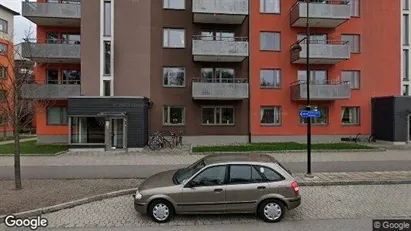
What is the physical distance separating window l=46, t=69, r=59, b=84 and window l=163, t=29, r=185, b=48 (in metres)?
8.83

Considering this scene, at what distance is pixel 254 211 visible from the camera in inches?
256

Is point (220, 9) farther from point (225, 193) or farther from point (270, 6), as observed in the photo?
point (225, 193)

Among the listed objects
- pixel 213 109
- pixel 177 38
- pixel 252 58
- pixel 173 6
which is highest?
pixel 173 6

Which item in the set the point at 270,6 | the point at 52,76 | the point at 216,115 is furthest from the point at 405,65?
the point at 52,76

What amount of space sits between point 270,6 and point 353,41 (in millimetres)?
7283

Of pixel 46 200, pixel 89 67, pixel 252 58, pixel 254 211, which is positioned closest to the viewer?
pixel 254 211

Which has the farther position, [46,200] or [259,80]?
[259,80]

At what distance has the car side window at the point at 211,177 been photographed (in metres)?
6.51

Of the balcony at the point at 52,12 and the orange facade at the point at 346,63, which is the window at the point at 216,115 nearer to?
the orange facade at the point at 346,63

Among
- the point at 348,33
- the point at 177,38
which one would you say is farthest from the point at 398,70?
the point at 177,38

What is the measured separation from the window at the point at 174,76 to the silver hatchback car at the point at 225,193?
650 inches

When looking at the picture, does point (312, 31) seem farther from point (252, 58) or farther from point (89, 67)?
point (89, 67)

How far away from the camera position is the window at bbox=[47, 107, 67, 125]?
23188 mm

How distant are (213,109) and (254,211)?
16.7m
